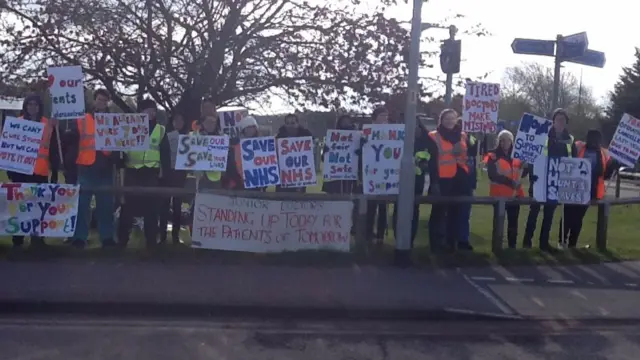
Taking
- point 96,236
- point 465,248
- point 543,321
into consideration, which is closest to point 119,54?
point 96,236

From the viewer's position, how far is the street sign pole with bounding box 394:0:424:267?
32.9 feet

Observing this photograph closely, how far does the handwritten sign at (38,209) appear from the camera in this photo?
33.9 feet

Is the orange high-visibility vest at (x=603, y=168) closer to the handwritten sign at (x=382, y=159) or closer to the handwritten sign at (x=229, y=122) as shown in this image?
the handwritten sign at (x=382, y=159)

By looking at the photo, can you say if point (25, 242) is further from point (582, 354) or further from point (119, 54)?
point (582, 354)

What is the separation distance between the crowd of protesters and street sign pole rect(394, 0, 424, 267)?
1030 millimetres

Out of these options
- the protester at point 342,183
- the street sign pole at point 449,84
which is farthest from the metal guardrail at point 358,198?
the street sign pole at point 449,84

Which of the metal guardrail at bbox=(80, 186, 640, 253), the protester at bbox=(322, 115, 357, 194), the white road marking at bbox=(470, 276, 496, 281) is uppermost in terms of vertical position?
the protester at bbox=(322, 115, 357, 194)

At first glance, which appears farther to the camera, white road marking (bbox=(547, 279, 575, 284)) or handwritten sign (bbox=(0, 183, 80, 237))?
handwritten sign (bbox=(0, 183, 80, 237))

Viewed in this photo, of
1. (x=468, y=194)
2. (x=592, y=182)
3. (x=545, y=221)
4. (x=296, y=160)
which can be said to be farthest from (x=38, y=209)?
(x=592, y=182)

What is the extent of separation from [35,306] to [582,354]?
486 centimetres

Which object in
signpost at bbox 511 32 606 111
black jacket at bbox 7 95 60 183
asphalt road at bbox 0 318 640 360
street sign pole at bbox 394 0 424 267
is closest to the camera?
asphalt road at bbox 0 318 640 360

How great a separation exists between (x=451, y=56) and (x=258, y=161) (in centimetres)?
392

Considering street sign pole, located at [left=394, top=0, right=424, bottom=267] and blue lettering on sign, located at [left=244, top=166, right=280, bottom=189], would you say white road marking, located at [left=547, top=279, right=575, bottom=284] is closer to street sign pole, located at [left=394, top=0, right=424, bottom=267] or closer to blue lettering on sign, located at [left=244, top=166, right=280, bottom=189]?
street sign pole, located at [left=394, top=0, right=424, bottom=267]

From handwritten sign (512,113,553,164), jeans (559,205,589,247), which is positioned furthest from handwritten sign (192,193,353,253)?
jeans (559,205,589,247)
